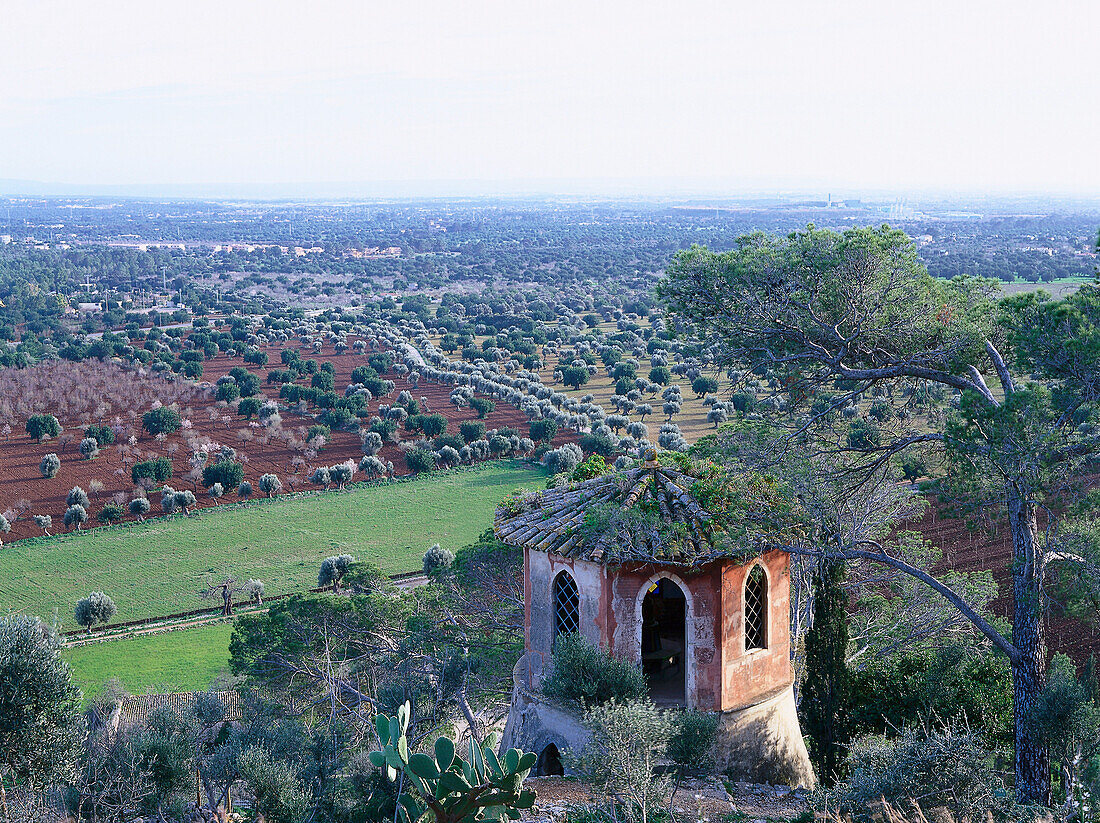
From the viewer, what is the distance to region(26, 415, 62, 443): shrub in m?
53.0

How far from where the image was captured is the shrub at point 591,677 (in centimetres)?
1179

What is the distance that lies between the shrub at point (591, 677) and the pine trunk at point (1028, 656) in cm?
501

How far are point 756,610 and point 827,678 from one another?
1.64 meters

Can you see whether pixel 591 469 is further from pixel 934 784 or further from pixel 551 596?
pixel 934 784

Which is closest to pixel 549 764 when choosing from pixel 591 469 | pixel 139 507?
pixel 591 469

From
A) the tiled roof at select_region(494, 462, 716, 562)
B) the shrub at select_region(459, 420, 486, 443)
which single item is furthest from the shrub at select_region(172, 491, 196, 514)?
the tiled roof at select_region(494, 462, 716, 562)

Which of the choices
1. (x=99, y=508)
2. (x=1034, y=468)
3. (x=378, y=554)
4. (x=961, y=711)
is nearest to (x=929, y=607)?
(x=961, y=711)

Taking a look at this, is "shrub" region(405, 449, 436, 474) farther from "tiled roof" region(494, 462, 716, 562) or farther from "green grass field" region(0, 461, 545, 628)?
"tiled roof" region(494, 462, 716, 562)

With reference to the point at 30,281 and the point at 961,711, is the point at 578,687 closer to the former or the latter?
the point at 961,711

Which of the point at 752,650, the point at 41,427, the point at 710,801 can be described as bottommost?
the point at 41,427

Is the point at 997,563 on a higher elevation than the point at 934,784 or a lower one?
lower

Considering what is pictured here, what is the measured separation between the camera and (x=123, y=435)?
177 ft

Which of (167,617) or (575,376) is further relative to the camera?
(575,376)

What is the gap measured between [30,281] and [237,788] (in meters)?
132
